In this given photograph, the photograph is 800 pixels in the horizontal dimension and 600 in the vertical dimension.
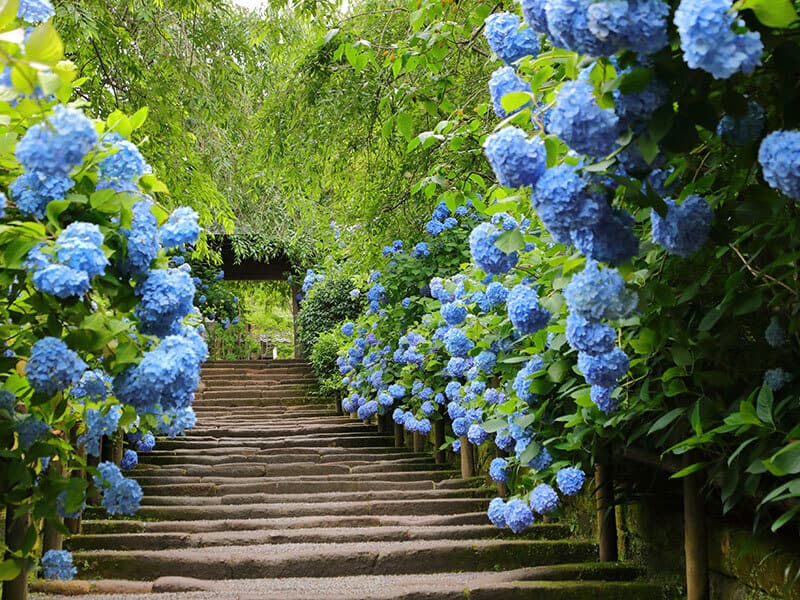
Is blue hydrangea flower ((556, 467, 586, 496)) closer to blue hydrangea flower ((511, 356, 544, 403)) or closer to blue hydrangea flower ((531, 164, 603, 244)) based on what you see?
blue hydrangea flower ((511, 356, 544, 403))

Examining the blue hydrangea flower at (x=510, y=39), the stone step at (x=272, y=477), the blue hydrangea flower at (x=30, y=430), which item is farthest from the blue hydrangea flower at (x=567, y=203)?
the stone step at (x=272, y=477)

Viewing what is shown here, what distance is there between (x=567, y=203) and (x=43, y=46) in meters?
0.76

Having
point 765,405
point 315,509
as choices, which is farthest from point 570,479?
point 315,509

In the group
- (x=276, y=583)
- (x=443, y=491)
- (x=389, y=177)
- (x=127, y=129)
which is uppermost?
(x=389, y=177)

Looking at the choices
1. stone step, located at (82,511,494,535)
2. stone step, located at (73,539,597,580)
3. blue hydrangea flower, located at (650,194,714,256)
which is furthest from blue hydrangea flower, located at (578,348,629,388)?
stone step, located at (82,511,494,535)

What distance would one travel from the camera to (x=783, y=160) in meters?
1.15

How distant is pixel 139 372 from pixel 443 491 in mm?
4036

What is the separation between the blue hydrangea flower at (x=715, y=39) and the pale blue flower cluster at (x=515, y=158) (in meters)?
0.38

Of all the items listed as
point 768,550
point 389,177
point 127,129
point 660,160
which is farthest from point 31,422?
point 389,177

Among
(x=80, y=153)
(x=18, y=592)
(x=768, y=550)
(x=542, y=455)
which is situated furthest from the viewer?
(x=542, y=455)

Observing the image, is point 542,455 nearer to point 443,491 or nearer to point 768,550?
point 768,550

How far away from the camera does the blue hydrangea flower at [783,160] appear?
114 centimetres

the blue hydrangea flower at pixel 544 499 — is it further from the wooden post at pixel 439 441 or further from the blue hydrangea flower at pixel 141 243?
the wooden post at pixel 439 441

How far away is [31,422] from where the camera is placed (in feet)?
5.91
